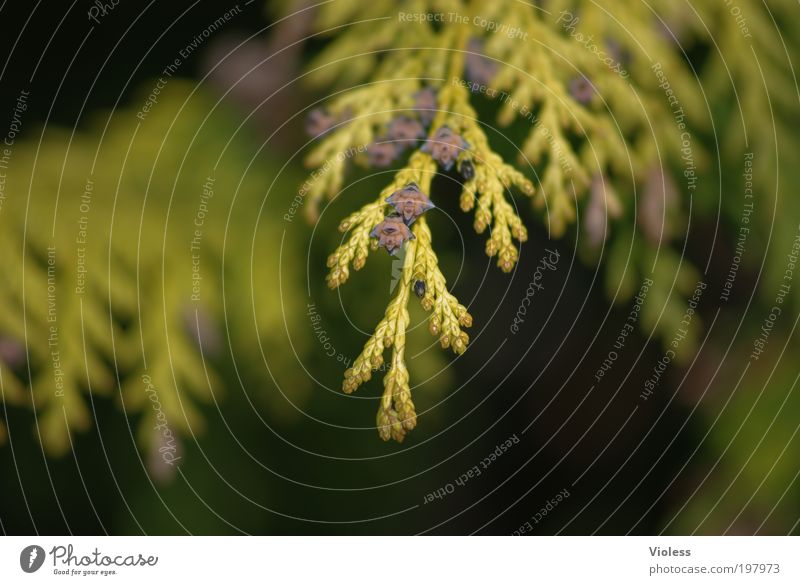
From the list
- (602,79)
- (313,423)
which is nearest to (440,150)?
(602,79)

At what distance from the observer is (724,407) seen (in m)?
1.29

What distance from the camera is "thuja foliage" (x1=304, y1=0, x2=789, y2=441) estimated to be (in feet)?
3.08

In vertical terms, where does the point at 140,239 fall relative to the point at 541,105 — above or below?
below

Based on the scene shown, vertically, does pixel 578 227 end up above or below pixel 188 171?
below

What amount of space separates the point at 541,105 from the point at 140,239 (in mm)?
618

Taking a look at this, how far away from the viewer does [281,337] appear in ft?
3.93

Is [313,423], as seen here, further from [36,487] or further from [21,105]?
[21,105]
